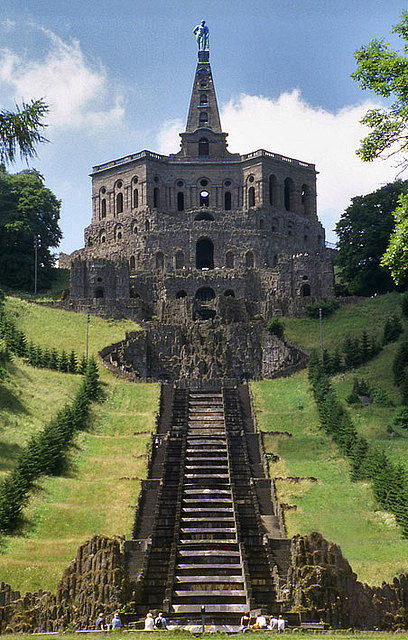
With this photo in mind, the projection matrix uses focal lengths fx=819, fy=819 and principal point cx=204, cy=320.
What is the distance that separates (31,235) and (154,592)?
79.5m

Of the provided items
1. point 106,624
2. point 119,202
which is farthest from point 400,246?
point 119,202

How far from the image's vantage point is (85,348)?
82688mm

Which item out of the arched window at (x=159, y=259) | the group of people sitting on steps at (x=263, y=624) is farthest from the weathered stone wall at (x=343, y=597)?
the arched window at (x=159, y=259)

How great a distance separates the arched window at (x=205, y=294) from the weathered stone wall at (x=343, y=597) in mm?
67751

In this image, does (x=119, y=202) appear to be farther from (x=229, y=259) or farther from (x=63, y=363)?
(x=63, y=363)

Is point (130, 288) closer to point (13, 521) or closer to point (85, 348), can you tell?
point (85, 348)

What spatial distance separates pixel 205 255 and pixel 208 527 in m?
70.1

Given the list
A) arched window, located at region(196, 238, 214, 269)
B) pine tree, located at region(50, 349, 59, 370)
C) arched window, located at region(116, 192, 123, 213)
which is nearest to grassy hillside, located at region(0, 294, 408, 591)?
pine tree, located at region(50, 349, 59, 370)

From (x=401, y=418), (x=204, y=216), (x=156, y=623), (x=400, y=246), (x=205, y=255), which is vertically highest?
(x=204, y=216)

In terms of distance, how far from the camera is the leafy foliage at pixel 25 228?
360 feet

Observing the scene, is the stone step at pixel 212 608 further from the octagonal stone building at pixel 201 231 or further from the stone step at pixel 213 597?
the octagonal stone building at pixel 201 231

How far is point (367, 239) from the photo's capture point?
3839 inches

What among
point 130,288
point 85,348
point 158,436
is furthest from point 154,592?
point 130,288

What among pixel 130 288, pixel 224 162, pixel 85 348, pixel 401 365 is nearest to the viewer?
pixel 401 365
